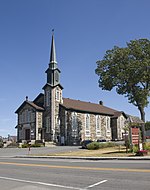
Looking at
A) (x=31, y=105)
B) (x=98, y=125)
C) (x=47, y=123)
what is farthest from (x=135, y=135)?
(x=98, y=125)

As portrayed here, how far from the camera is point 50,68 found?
180ft

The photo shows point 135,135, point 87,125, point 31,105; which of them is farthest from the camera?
point 87,125

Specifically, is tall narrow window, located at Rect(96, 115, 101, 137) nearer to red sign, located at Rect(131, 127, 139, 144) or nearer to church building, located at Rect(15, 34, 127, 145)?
church building, located at Rect(15, 34, 127, 145)

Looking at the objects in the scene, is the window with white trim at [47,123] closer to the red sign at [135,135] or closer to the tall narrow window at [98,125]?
the tall narrow window at [98,125]

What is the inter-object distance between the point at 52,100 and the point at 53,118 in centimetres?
352

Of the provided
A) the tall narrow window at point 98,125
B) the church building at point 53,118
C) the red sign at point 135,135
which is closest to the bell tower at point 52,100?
the church building at point 53,118

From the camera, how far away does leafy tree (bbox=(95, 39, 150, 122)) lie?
38844 millimetres

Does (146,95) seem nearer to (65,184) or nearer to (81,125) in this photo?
(81,125)

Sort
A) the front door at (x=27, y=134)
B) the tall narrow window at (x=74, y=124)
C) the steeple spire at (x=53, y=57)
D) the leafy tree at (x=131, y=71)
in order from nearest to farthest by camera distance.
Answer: the leafy tree at (x=131, y=71) < the tall narrow window at (x=74, y=124) < the front door at (x=27, y=134) < the steeple spire at (x=53, y=57)

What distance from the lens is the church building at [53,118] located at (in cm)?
5203

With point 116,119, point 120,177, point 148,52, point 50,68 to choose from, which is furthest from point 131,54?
point 120,177

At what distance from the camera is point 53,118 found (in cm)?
5203

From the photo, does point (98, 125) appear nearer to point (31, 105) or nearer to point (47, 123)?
point (47, 123)

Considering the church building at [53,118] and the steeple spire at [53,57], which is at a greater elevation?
the steeple spire at [53,57]
